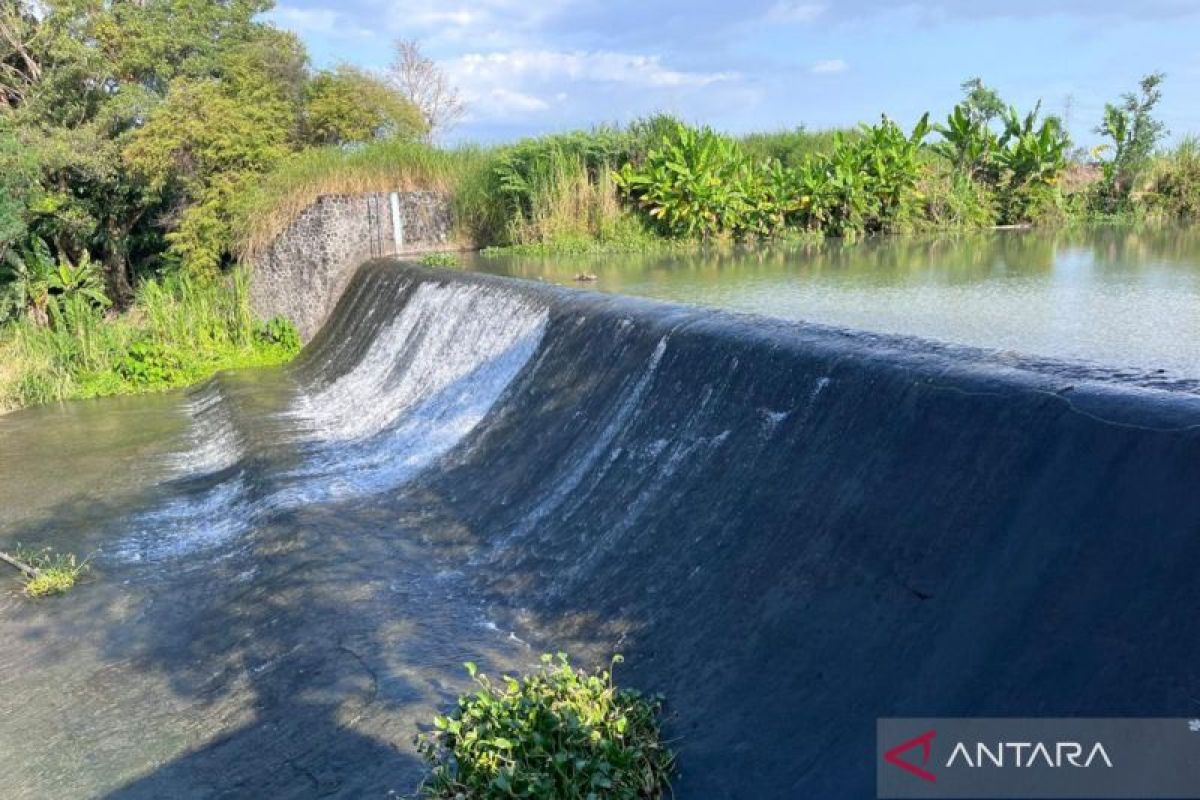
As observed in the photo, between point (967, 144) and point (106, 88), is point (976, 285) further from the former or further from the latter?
point (106, 88)

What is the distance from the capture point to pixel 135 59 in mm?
19797

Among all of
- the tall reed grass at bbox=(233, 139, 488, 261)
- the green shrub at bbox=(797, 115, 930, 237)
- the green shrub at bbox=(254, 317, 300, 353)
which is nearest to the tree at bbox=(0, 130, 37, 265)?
the tall reed grass at bbox=(233, 139, 488, 261)

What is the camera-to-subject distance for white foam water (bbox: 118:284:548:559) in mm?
7824

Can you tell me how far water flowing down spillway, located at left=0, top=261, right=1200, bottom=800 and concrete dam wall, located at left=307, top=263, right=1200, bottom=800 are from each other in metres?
0.01

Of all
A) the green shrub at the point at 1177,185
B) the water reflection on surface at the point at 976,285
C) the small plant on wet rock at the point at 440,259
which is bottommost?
the water reflection on surface at the point at 976,285

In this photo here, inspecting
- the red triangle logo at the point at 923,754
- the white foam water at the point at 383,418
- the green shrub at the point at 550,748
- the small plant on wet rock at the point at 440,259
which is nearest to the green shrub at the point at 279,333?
the small plant on wet rock at the point at 440,259

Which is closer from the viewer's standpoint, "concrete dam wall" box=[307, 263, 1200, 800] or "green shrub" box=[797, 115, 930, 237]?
"concrete dam wall" box=[307, 263, 1200, 800]

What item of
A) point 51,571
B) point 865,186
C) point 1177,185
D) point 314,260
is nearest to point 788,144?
point 865,186

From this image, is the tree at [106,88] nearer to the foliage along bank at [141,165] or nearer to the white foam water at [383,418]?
the foliage along bank at [141,165]

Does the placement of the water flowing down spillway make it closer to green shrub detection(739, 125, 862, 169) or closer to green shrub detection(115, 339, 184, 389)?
green shrub detection(115, 339, 184, 389)

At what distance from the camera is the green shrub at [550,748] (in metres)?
3.23

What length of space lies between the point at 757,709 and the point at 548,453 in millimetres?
3355

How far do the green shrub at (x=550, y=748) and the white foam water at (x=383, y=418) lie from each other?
445cm

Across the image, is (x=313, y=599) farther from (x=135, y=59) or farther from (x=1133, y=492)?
(x=135, y=59)
